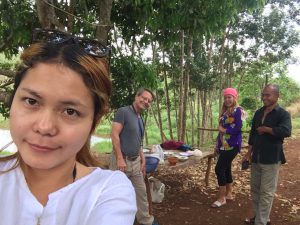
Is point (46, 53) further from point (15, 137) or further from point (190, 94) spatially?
point (190, 94)

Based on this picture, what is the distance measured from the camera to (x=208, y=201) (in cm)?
607

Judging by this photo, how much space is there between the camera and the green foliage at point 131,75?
15.9ft

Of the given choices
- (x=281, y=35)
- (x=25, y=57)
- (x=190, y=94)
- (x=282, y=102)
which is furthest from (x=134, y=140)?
(x=282, y=102)

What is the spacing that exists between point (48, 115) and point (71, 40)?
0.29 m

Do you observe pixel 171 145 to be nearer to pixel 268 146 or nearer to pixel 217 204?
pixel 217 204

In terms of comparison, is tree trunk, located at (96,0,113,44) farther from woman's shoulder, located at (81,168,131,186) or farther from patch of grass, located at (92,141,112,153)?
patch of grass, located at (92,141,112,153)

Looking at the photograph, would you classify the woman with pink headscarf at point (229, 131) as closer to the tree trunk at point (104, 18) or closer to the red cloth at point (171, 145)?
the red cloth at point (171, 145)

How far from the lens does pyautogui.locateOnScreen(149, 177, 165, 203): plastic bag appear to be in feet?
18.6


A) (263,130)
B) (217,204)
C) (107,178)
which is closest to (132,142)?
(263,130)

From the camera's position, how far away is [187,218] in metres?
5.36

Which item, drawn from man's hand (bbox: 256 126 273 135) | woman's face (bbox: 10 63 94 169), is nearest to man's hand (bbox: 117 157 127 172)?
man's hand (bbox: 256 126 273 135)

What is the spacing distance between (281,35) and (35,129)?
43.8 ft

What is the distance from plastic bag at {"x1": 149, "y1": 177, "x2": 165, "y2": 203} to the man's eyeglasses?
184 inches

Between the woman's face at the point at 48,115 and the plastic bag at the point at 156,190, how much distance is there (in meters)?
4.74
